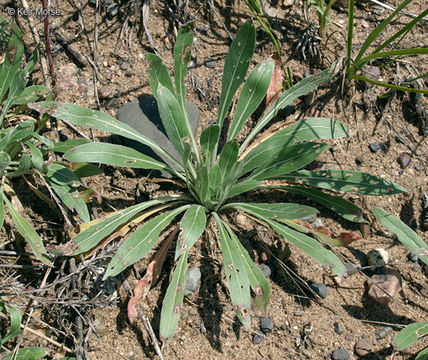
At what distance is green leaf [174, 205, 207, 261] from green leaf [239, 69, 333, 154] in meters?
0.52

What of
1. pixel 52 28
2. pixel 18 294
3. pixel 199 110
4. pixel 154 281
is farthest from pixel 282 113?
pixel 18 294

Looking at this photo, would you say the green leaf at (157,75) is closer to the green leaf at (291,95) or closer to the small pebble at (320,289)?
the green leaf at (291,95)

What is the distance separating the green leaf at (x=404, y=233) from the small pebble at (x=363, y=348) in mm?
528

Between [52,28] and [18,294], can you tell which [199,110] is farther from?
[18,294]

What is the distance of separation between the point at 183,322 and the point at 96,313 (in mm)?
440

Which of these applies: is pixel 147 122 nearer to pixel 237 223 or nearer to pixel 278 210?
pixel 237 223

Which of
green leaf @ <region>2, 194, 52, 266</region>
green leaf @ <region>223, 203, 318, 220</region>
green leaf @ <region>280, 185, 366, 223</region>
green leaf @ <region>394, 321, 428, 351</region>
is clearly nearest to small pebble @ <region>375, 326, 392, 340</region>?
green leaf @ <region>394, 321, 428, 351</region>

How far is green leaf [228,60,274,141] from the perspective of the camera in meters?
2.54

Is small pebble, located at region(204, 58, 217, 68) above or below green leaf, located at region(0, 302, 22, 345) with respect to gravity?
above

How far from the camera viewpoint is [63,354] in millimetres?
2203

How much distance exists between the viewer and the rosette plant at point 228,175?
217 centimetres

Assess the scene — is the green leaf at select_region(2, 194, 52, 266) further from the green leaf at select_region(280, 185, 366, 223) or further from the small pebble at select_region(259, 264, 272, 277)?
the green leaf at select_region(280, 185, 366, 223)

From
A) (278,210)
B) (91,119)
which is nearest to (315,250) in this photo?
(278,210)

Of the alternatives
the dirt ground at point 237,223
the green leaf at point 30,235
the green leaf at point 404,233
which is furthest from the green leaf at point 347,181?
the green leaf at point 30,235
